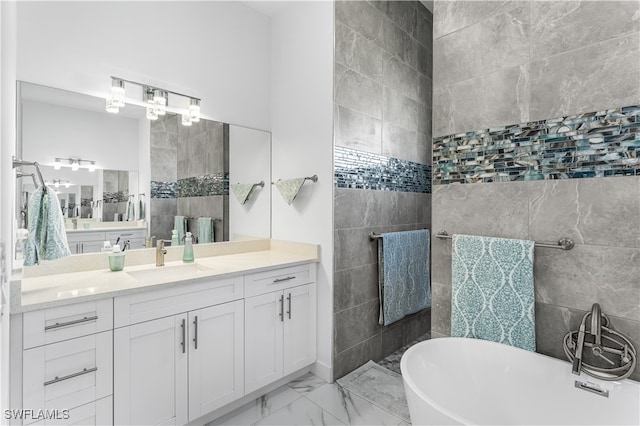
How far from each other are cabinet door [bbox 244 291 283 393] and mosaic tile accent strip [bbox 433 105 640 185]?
4.41 ft

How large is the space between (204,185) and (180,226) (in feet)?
1.26

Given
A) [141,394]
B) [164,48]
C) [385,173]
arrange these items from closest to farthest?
1. [141,394]
2. [164,48]
3. [385,173]

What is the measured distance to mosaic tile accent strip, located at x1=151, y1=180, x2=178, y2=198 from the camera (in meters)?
2.34

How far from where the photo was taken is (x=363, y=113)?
260 centimetres

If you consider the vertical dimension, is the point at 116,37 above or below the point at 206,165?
above

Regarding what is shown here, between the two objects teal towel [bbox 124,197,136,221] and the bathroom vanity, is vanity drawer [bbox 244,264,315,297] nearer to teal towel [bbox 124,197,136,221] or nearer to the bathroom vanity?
the bathroom vanity

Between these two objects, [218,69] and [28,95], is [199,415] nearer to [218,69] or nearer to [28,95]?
[28,95]

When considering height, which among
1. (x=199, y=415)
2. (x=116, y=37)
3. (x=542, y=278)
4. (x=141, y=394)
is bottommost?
(x=199, y=415)

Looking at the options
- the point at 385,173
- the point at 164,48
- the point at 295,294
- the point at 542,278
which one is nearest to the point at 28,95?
the point at 164,48

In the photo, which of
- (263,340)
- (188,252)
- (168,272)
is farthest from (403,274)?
(168,272)

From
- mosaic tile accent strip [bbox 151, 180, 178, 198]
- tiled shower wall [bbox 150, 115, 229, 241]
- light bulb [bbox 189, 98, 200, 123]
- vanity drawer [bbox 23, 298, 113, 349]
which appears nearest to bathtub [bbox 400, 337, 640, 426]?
vanity drawer [bbox 23, 298, 113, 349]

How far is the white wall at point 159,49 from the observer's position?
73.0 inches

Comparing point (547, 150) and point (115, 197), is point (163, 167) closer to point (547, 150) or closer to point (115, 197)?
point (115, 197)

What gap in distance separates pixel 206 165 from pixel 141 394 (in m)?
1.63
